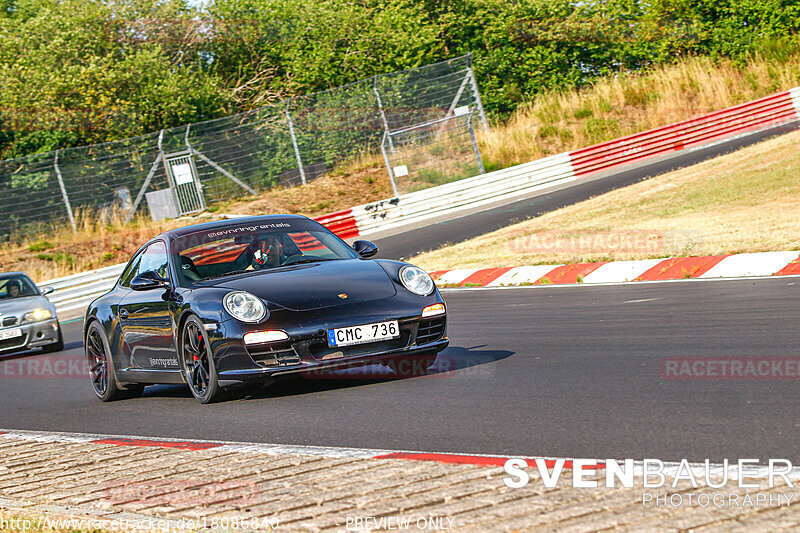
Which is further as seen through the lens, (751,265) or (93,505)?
(751,265)

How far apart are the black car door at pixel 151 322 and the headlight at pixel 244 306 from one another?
2.62 feet

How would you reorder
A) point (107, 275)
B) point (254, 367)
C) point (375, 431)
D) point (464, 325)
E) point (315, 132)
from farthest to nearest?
point (315, 132) → point (107, 275) → point (464, 325) → point (254, 367) → point (375, 431)

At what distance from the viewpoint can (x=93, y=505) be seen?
4434mm

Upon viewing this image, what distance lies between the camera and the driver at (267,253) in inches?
318

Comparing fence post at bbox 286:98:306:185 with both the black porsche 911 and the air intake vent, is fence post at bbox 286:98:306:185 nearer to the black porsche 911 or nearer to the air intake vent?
the black porsche 911

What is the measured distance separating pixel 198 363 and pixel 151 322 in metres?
0.81

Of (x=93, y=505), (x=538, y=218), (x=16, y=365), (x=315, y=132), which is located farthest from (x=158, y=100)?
(x=93, y=505)

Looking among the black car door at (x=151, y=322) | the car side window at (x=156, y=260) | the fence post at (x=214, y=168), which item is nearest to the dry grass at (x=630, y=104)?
the fence post at (x=214, y=168)

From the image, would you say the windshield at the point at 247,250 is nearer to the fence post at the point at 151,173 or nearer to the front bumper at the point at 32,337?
the front bumper at the point at 32,337

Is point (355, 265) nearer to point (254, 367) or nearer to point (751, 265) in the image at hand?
point (254, 367)

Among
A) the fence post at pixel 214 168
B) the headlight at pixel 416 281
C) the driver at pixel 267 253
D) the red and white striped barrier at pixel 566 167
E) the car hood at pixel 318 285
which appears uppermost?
the fence post at pixel 214 168

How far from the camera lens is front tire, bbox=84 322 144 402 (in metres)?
8.87

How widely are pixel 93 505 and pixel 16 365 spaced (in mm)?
10446

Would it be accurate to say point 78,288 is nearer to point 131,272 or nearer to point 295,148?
point 295,148
